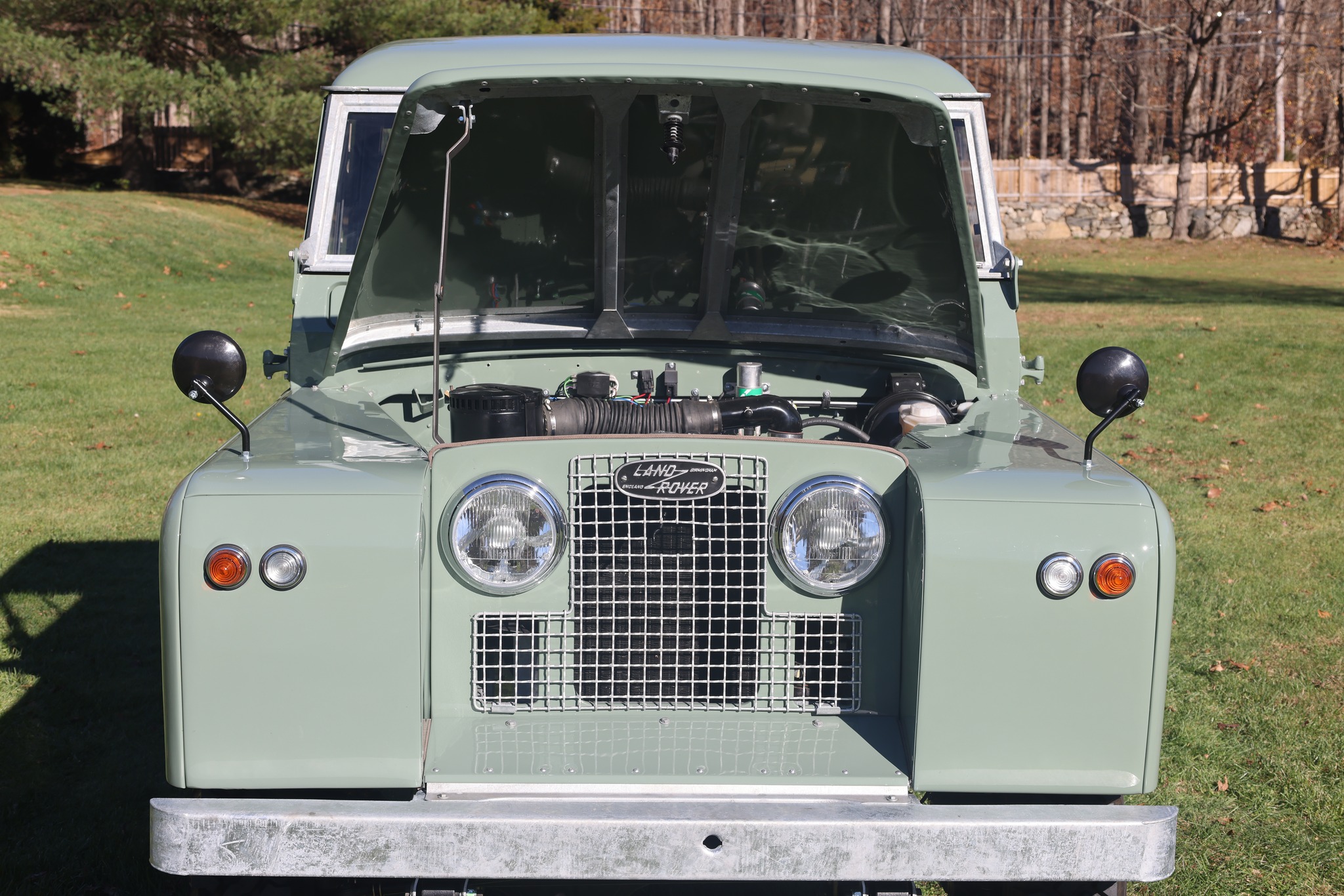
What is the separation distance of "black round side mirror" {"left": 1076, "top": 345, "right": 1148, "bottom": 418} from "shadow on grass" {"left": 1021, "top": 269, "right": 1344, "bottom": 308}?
51.5 feet

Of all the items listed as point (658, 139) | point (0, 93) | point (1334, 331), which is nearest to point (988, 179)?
point (658, 139)

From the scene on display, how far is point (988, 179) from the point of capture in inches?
171

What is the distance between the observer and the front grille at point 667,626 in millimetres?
2520

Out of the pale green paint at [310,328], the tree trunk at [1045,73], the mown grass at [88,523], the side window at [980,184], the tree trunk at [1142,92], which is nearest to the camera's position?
the mown grass at [88,523]

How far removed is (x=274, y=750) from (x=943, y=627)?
52.2 inches

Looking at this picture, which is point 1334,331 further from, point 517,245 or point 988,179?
point 517,245

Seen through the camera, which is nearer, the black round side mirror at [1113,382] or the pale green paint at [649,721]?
the pale green paint at [649,721]

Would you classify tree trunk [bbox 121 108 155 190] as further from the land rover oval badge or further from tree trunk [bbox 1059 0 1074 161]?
the land rover oval badge

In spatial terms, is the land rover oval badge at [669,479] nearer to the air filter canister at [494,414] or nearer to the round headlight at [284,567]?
the round headlight at [284,567]

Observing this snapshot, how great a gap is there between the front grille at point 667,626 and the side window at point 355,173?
2.08 meters

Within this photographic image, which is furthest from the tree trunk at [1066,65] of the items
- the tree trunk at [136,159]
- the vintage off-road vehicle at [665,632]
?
the vintage off-road vehicle at [665,632]

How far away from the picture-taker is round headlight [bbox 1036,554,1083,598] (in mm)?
2342

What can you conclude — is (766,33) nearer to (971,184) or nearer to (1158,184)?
(1158,184)

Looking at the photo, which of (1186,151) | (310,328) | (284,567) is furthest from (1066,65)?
(284,567)
